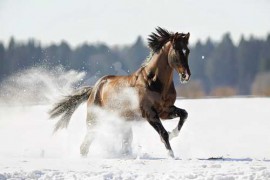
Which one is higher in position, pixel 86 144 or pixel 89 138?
pixel 89 138

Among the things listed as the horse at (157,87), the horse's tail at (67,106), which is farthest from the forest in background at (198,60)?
the horse at (157,87)

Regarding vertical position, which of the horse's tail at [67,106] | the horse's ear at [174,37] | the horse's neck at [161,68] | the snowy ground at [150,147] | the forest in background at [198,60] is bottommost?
the snowy ground at [150,147]

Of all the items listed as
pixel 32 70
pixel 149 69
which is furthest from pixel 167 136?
pixel 32 70

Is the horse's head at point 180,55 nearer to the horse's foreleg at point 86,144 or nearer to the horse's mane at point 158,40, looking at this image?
the horse's mane at point 158,40

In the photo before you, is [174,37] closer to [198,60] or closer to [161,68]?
[161,68]

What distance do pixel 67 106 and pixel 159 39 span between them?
112 inches

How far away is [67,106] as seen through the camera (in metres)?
11.8

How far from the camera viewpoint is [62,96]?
469 inches

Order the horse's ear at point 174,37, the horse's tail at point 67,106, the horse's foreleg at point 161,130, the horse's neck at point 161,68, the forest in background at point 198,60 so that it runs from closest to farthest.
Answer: the horse's foreleg at point 161,130 < the horse's ear at point 174,37 < the horse's neck at point 161,68 < the horse's tail at point 67,106 < the forest in background at point 198,60

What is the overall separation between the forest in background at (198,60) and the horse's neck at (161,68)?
83.9 ft

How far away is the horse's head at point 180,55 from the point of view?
916 cm

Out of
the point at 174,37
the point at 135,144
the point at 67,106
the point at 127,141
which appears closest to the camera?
the point at 174,37

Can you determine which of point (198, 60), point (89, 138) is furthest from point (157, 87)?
point (198, 60)

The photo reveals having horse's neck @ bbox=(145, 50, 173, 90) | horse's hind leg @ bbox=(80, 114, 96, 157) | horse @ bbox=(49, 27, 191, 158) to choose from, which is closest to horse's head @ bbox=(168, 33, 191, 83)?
horse @ bbox=(49, 27, 191, 158)
